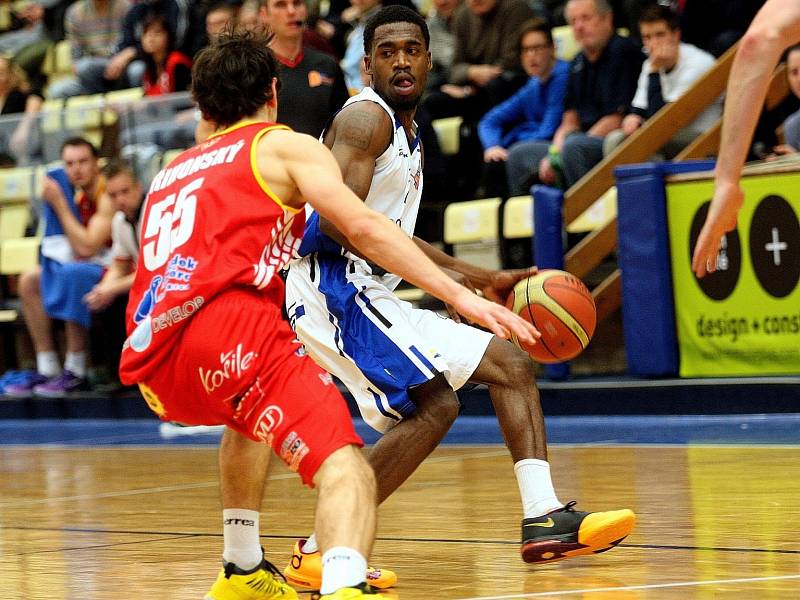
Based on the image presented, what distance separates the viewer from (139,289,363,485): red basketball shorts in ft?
11.2

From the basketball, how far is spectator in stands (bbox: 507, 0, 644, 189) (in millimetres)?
4988

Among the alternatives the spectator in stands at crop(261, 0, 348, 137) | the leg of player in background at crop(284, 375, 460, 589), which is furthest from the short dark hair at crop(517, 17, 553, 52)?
the leg of player in background at crop(284, 375, 460, 589)

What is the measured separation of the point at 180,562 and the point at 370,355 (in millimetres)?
944

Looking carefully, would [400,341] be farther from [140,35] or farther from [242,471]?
[140,35]

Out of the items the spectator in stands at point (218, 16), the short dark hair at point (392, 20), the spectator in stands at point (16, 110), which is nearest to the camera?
the short dark hair at point (392, 20)

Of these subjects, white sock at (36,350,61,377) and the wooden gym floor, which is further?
white sock at (36,350,61,377)

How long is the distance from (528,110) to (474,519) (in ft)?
18.6

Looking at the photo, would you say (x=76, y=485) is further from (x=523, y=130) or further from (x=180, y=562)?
(x=523, y=130)

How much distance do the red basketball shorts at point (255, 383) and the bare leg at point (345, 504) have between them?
4cm

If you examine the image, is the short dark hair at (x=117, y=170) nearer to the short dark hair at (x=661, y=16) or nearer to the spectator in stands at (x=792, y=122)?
the short dark hair at (x=661, y=16)

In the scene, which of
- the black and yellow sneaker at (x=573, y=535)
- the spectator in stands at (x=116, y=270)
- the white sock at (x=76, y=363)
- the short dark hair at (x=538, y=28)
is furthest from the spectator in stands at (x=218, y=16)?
the black and yellow sneaker at (x=573, y=535)

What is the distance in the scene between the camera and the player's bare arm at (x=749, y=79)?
8.56 ft

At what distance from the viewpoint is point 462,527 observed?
17.3 ft

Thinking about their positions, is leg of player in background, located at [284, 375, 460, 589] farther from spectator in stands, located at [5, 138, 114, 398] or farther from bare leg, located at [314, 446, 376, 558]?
spectator in stands, located at [5, 138, 114, 398]
